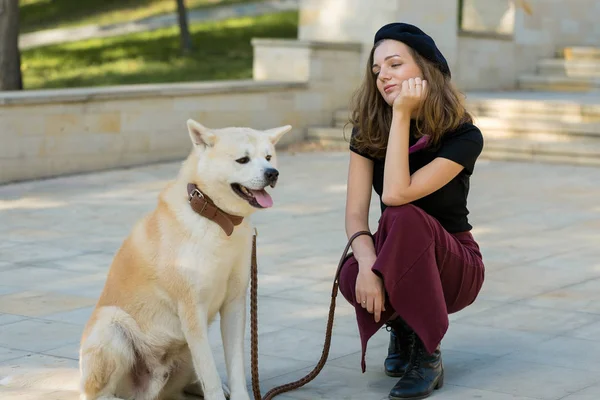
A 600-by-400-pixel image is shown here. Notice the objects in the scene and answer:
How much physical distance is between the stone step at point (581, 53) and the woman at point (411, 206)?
13.9 m

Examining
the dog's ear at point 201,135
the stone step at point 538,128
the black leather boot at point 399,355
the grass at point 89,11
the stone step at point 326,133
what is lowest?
the stone step at point 326,133

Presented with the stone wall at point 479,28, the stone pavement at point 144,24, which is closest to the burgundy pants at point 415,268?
the stone wall at point 479,28

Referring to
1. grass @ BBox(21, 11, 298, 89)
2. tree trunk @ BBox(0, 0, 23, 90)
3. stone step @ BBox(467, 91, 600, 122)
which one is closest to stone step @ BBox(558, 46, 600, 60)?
stone step @ BBox(467, 91, 600, 122)

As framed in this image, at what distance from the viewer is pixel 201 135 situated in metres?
4.41

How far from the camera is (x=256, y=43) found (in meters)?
15.0

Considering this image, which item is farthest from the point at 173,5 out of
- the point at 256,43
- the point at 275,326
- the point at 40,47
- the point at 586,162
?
the point at 275,326

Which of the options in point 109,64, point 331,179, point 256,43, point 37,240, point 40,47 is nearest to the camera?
point 37,240

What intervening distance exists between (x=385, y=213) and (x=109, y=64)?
1656 cm

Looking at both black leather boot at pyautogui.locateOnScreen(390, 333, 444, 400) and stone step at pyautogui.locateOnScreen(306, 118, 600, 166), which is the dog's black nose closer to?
black leather boot at pyautogui.locateOnScreen(390, 333, 444, 400)

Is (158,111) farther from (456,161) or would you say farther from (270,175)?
(270,175)

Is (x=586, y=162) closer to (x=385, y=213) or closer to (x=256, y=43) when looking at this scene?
(x=256, y=43)

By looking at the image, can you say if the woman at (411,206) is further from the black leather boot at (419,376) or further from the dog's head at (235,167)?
the dog's head at (235,167)

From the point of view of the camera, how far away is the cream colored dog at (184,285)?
14.4 feet

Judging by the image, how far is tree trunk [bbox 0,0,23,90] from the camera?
48.2 feet
